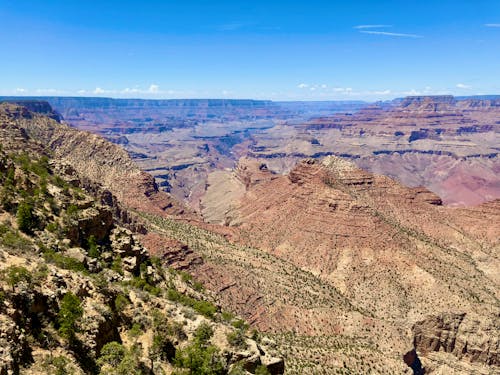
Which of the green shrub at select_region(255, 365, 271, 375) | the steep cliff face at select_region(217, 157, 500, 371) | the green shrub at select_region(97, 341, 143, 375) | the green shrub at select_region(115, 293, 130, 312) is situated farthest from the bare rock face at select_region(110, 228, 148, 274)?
the steep cliff face at select_region(217, 157, 500, 371)

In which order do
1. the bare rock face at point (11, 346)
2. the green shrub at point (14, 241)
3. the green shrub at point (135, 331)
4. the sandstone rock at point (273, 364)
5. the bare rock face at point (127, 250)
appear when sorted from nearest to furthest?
the bare rock face at point (11, 346), the green shrub at point (135, 331), the green shrub at point (14, 241), the sandstone rock at point (273, 364), the bare rock face at point (127, 250)

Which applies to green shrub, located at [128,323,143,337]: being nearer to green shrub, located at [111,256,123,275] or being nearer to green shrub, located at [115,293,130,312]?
green shrub, located at [115,293,130,312]

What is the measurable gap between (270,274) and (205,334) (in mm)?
58360

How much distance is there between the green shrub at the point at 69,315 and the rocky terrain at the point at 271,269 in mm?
264

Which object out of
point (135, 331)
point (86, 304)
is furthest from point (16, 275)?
point (135, 331)

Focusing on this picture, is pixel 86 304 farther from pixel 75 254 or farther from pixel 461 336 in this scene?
pixel 461 336

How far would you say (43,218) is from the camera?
42.8 m

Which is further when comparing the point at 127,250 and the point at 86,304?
the point at 127,250

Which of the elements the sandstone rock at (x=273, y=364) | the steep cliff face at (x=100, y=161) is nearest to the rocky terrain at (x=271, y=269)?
the sandstone rock at (x=273, y=364)

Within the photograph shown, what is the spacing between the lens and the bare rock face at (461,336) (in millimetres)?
73750

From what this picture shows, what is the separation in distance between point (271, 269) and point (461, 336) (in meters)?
39.3

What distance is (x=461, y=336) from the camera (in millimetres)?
75812

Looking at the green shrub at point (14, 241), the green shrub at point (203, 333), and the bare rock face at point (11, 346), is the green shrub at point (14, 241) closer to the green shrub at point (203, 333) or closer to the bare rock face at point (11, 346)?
the bare rock face at point (11, 346)

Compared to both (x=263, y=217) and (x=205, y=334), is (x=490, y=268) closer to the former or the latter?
(x=263, y=217)
